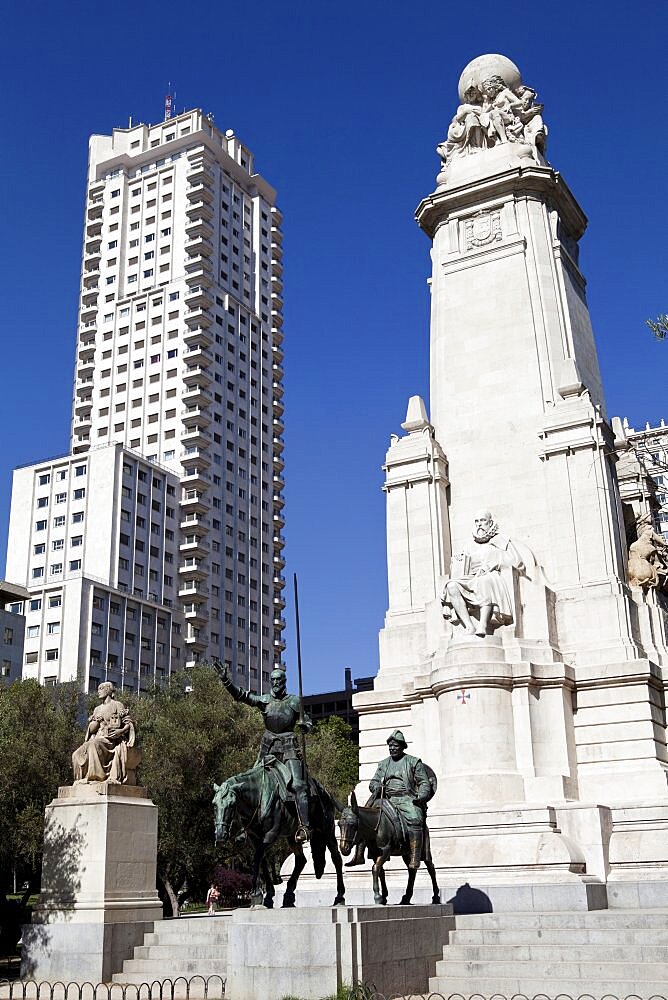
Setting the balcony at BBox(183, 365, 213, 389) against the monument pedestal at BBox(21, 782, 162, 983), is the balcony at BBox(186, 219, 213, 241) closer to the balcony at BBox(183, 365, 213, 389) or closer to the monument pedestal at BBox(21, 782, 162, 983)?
the balcony at BBox(183, 365, 213, 389)

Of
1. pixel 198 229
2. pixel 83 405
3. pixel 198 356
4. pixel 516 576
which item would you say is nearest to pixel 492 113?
pixel 516 576

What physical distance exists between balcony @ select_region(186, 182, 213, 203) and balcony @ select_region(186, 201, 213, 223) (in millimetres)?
507

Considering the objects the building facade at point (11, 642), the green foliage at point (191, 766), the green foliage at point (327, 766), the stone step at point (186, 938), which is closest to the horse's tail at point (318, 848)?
the stone step at point (186, 938)

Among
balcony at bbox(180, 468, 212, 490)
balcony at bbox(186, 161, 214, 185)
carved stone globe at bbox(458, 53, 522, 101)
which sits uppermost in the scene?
balcony at bbox(186, 161, 214, 185)

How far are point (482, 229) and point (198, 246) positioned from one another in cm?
7642

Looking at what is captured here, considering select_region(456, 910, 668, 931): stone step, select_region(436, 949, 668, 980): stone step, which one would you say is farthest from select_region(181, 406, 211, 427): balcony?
select_region(436, 949, 668, 980): stone step

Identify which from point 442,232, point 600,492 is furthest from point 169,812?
point 442,232

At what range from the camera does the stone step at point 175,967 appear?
1541 cm

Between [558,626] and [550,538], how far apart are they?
2.45m

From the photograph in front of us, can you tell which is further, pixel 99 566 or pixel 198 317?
pixel 198 317

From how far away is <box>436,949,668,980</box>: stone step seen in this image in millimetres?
13531

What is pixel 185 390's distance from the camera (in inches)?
3890

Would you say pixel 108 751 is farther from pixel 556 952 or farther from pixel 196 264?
pixel 196 264

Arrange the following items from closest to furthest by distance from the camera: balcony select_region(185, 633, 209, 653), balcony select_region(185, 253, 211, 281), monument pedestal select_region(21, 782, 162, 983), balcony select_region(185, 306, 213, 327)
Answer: monument pedestal select_region(21, 782, 162, 983)
balcony select_region(185, 633, 209, 653)
balcony select_region(185, 306, 213, 327)
balcony select_region(185, 253, 211, 281)
